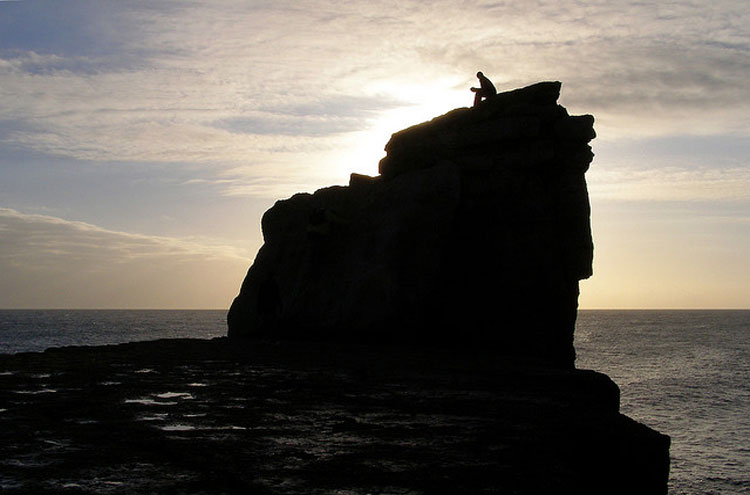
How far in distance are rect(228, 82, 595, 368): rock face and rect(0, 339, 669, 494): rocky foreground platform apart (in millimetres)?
8837

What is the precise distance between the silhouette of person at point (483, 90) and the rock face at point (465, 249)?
710 mm

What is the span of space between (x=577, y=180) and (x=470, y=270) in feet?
15.3

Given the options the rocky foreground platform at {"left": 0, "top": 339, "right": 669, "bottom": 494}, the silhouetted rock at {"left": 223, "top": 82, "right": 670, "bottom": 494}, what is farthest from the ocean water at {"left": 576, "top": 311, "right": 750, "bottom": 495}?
the rocky foreground platform at {"left": 0, "top": 339, "right": 669, "bottom": 494}

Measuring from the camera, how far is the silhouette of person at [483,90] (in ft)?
88.1

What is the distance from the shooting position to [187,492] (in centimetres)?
524

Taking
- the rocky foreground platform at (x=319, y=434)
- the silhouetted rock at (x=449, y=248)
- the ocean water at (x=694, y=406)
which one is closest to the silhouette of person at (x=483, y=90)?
the silhouetted rock at (x=449, y=248)

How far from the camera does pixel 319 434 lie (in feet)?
24.3

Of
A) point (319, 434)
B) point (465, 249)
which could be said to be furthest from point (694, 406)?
point (319, 434)

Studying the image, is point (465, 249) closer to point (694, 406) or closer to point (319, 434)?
point (319, 434)

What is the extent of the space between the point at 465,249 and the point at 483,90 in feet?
20.7

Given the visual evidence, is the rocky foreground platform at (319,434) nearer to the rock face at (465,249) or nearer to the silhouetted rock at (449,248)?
the silhouetted rock at (449,248)

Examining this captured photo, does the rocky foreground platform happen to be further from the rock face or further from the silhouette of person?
the silhouette of person

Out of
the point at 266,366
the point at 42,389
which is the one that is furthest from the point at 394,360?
the point at 42,389

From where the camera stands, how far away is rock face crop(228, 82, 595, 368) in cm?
2198
